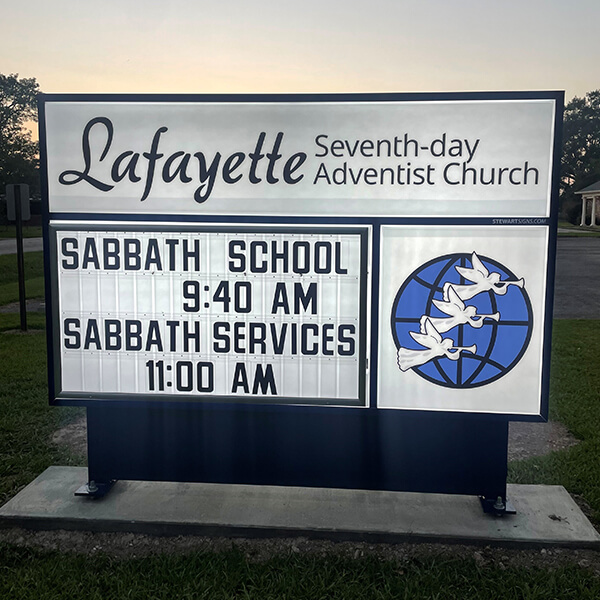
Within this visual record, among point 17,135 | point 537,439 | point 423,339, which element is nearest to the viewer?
point 423,339

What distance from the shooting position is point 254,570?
3965mm

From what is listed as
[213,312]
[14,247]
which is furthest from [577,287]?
[14,247]

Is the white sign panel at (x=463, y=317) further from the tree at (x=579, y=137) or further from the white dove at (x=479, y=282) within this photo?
the tree at (x=579, y=137)

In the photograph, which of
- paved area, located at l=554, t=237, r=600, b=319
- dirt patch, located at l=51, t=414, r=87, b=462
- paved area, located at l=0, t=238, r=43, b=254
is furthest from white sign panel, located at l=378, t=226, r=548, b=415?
paved area, located at l=0, t=238, r=43, b=254

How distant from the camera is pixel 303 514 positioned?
15.1 ft

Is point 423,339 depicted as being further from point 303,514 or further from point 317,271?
point 303,514

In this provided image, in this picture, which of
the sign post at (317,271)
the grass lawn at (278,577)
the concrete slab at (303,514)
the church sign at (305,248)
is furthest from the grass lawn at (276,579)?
the church sign at (305,248)

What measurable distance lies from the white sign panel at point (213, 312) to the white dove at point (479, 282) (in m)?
0.77

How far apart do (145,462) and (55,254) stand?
1.86 m

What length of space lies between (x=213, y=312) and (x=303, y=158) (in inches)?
54.2

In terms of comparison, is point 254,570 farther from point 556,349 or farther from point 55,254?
point 556,349

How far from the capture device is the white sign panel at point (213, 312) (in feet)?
14.9

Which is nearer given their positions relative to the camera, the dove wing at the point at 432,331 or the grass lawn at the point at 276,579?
the grass lawn at the point at 276,579

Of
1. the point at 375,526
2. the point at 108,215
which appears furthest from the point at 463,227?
the point at 108,215
